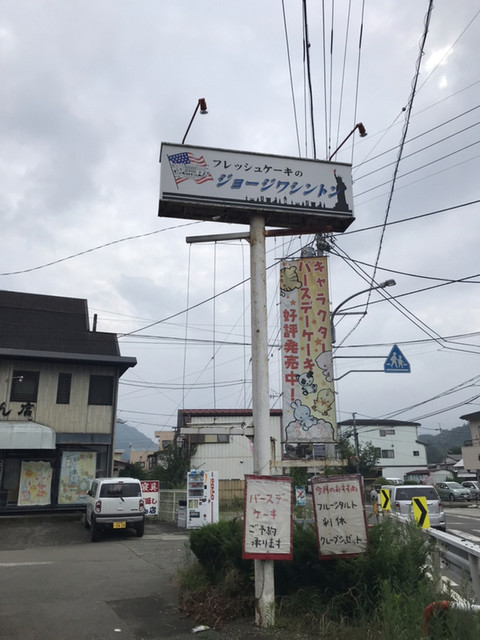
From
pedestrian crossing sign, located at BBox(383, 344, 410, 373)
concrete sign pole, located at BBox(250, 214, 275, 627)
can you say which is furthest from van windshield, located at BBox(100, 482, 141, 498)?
concrete sign pole, located at BBox(250, 214, 275, 627)

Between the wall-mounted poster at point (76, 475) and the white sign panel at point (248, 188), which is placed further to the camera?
the wall-mounted poster at point (76, 475)

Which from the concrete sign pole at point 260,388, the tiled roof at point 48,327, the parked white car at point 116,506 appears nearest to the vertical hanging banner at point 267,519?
the concrete sign pole at point 260,388

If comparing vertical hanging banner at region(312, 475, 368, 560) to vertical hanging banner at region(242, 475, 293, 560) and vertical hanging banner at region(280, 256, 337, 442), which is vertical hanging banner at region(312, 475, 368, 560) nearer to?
vertical hanging banner at region(242, 475, 293, 560)

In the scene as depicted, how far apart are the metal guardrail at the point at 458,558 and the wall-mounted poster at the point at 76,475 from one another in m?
18.3

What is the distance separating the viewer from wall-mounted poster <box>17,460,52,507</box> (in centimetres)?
2080

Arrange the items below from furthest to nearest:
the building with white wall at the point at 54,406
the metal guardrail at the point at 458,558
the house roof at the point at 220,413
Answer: the house roof at the point at 220,413 → the building with white wall at the point at 54,406 → the metal guardrail at the point at 458,558

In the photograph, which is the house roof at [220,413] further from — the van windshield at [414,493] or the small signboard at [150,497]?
the van windshield at [414,493]

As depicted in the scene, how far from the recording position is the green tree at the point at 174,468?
90.9ft

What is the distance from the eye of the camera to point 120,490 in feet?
51.2

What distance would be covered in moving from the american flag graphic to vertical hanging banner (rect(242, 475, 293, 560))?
15.0 ft

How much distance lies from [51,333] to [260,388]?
1846 centimetres

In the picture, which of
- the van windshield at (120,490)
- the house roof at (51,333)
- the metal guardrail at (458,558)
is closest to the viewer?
the metal guardrail at (458,558)

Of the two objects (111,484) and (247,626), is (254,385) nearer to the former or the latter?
(247,626)

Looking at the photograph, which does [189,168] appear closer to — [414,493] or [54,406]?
[414,493]
